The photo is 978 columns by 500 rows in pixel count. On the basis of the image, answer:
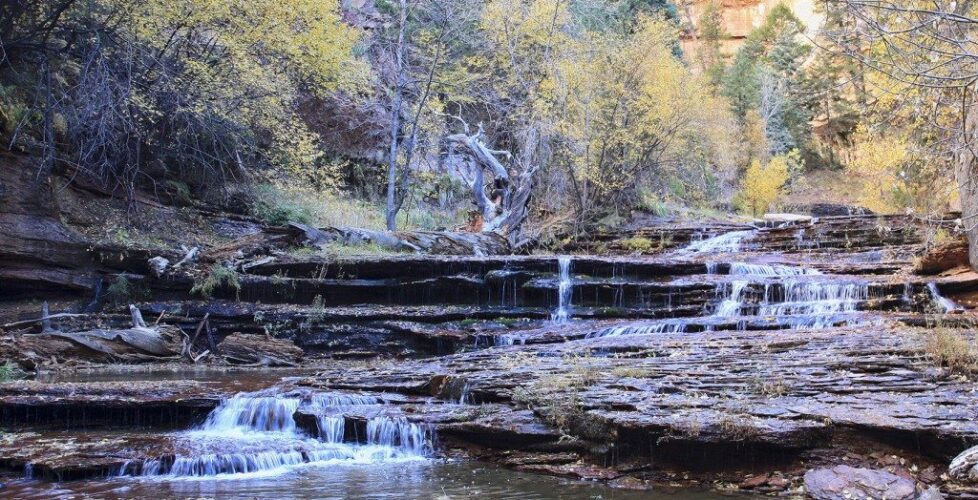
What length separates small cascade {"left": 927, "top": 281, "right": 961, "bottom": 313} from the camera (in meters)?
11.9

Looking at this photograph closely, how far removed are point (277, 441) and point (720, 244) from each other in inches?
681

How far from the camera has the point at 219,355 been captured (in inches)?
511

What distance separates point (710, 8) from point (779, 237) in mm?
44881

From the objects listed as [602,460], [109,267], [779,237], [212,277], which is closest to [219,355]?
[212,277]

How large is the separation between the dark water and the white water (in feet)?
0.83

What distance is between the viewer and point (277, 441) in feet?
24.4

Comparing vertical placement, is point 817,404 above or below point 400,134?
below

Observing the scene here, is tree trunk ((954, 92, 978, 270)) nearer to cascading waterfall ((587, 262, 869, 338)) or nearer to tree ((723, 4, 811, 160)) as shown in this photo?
cascading waterfall ((587, 262, 869, 338))

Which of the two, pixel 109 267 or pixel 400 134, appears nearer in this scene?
pixel 109 267

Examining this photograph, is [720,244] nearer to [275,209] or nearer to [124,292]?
[275,209]

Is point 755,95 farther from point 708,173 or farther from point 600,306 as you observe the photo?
point 600,306

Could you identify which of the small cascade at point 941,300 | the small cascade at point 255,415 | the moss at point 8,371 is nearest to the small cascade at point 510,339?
the small cascade at point 255,415

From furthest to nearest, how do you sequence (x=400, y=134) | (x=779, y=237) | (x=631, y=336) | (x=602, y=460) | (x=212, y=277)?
(x=400, y=134) → (x=779, y=237) → (x=212, y=277) → (x=631, y=336) → (x=602, y=460)

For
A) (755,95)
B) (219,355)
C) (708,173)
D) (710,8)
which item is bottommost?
(219,355)
